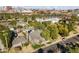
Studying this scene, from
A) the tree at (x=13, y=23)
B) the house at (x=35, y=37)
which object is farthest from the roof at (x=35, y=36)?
the tree at (x=13, y=23)

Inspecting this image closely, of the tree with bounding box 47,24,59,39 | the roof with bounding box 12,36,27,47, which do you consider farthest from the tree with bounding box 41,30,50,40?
the roof with bounding box 12,36,27,47

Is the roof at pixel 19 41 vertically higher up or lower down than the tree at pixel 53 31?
lower down

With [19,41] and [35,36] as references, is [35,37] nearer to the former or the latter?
[35,36]

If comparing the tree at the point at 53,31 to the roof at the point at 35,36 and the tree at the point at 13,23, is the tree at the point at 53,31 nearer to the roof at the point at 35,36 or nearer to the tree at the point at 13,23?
the roof at the point at 35,36

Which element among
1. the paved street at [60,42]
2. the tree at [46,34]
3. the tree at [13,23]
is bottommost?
the paved street at [60,42]

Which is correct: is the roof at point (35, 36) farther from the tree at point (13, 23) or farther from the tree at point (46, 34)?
the tree at point (13, 23)

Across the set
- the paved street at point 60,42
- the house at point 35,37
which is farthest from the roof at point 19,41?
the paved street at point 60,42

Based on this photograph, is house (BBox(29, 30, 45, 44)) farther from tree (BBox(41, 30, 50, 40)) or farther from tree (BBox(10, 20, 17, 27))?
tree (BBox(10, 20, 17, 27))

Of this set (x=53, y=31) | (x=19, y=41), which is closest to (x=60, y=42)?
(x=53, y=31)

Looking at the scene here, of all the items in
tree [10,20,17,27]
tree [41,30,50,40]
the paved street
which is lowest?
the paved street

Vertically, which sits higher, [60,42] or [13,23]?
[13,23]
